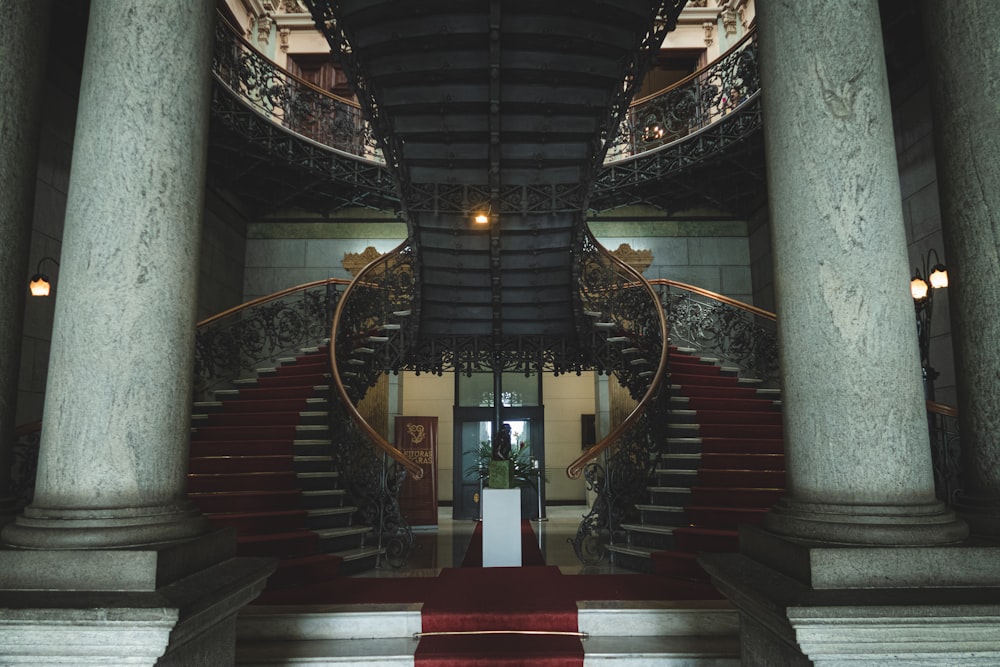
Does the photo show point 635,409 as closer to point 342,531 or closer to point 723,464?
point 723,464

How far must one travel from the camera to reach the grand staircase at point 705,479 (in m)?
5.14

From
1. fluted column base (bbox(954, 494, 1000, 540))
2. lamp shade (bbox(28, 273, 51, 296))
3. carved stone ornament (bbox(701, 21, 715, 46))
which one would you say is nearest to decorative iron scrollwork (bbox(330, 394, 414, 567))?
lamp shade (bbox(28, 273, 51, 296))

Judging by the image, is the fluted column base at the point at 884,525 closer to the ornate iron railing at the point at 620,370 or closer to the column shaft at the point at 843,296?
the column shaft at the point at 843,296

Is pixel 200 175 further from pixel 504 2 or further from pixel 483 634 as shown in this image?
pixel 504 2

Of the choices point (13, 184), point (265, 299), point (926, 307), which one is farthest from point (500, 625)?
point (265, 299)

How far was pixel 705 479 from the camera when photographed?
19.3 feet

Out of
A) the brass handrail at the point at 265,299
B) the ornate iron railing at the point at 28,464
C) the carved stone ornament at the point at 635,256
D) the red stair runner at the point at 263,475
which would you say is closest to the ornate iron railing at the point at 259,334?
the brass handrail at the point at 265,299

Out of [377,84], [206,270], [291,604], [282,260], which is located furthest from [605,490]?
[282,260]

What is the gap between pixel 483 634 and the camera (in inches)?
147

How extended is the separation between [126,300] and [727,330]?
7.85 meters

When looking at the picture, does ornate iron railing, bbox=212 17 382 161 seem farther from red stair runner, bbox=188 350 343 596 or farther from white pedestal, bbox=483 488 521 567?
white pedestal, bbox=483 488 521 567

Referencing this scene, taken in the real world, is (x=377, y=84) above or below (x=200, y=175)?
above

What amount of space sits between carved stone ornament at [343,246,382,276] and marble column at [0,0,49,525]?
8.01 m

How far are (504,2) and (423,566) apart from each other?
4.78 meters
